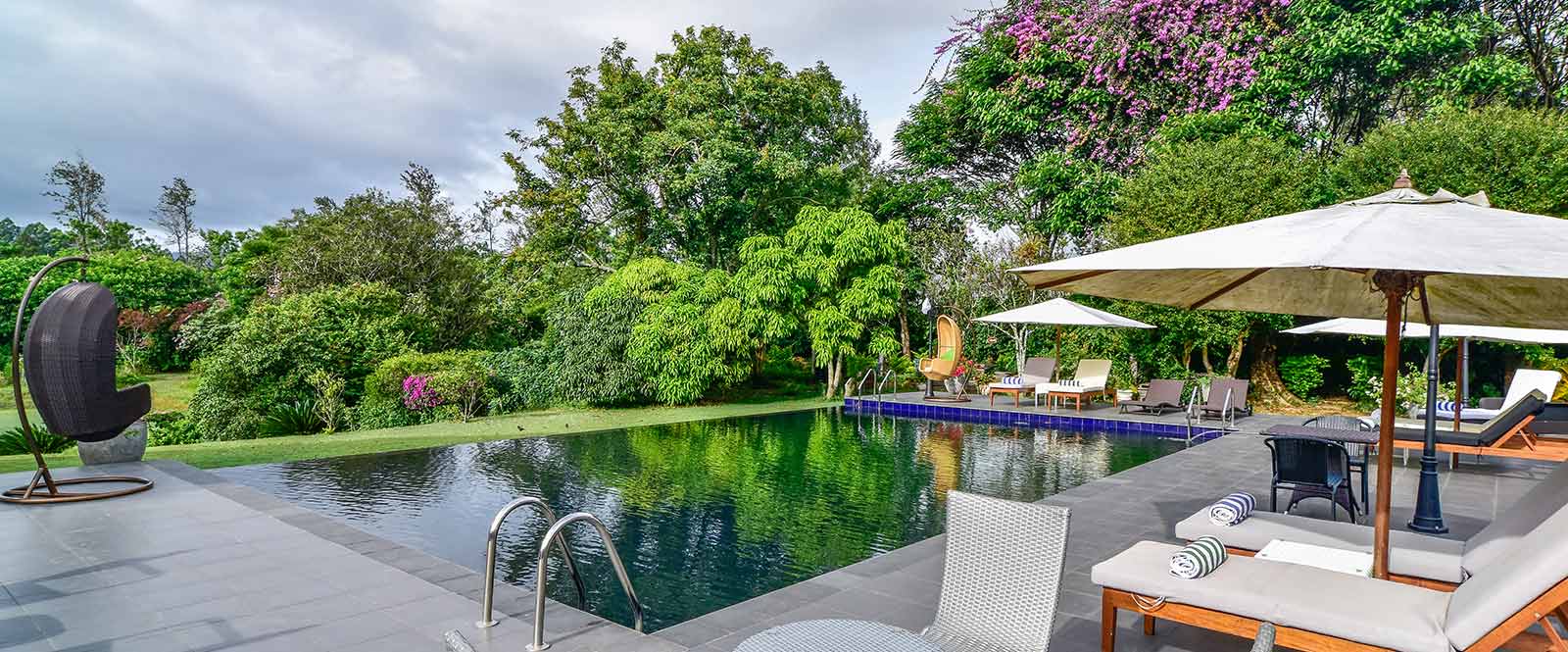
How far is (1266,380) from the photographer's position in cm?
1443

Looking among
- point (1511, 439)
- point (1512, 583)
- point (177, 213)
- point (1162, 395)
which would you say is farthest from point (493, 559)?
point (177, 213)

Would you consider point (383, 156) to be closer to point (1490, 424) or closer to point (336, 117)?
point (336, 117)

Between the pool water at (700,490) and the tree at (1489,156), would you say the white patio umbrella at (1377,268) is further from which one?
the tree at (1489,156)

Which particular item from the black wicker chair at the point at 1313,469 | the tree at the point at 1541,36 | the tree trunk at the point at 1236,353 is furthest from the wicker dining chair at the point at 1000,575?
the tree at the point at 1541,36

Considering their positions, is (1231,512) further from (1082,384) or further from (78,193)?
(78,193)

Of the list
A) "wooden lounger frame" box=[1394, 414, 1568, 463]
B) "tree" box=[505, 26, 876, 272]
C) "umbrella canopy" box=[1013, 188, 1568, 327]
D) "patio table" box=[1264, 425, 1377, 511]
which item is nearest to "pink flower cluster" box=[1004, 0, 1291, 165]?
"tree" box=[505, 26, 876, 272]

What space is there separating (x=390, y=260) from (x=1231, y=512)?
18.9m

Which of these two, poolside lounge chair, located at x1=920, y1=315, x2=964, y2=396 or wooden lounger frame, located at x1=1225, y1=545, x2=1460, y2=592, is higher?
poolside lounge chair, located at x1=920, y1=315, x2=964, y2=396

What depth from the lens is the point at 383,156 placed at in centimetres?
2592

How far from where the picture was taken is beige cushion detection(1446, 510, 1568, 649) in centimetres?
212

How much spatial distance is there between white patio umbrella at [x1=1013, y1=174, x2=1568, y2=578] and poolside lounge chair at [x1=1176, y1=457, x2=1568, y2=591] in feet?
0.84

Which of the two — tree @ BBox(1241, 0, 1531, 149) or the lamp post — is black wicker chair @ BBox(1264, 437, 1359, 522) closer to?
the lamp post

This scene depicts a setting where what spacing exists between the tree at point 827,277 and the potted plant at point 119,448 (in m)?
9.56

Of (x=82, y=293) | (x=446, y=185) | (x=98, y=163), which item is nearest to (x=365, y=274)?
(x=446, y=185)
